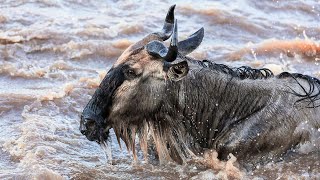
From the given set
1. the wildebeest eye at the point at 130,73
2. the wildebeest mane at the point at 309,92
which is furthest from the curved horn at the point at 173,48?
the wildebeest mane at the point at 309,92

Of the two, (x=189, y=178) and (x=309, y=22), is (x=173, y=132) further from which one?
(x=309, y=22)

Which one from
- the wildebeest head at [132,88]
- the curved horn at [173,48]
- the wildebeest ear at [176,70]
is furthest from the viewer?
the wildebeest head at [132,88]

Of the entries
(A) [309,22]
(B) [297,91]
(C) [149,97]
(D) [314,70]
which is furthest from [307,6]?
(C) [149,97]

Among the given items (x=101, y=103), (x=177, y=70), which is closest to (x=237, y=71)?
(x=177, y=70)

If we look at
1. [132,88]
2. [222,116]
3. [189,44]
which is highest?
[189,44]

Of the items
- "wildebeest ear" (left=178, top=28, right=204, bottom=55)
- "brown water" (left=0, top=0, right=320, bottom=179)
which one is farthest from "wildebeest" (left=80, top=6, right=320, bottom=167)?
"brown water" (left=0, top=0, right=320, bottom=179)

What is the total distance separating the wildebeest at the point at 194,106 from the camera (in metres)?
6.73

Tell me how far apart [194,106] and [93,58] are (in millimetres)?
4414

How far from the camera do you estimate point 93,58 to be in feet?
36.7

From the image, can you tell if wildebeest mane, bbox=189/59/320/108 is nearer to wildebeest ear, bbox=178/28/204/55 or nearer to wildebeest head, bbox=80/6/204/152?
wildebeest ear, bbox=178/28/204/55

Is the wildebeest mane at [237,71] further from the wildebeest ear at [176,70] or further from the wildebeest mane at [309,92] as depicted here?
the wildebeest ear at [176,70]

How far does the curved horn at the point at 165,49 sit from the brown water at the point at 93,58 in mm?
1281

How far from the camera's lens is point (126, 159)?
7.62 meters

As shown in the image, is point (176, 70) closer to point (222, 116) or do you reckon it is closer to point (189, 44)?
point (189, 44)
